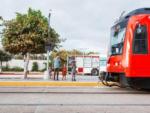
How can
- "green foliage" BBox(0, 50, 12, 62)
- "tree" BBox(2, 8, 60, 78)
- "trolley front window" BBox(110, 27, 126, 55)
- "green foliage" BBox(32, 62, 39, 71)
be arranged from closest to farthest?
"trolley front window" BBox(110, 27, 126, 55) → "tree" BBox(2, 8, 60, 78) → "green foliage" BBox(0, 50, 12, 62) → "green foliage" BBox(32, 62, 39, 71)

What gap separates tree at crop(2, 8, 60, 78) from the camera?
128 feet

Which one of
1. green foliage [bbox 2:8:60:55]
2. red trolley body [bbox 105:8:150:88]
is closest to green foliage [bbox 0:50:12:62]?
green foliage [bbox 2:8:60:55]

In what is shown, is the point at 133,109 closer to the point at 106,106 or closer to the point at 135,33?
the point at 106,106

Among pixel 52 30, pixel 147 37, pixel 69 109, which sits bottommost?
pixel 69 109

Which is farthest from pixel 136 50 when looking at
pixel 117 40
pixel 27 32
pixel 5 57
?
pixel 5 57

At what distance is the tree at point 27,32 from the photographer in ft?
128

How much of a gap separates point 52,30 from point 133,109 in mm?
28401

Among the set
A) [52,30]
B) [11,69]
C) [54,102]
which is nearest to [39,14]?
[52,30]

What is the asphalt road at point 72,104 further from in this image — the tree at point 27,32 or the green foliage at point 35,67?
the green foliage at point 35,67

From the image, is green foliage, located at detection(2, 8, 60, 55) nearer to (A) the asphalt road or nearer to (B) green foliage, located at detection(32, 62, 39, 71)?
(A) the asphalt road

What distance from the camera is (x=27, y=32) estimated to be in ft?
129

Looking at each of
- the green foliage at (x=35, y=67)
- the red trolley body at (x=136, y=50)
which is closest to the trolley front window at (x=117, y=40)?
the red trolley body at (x=136, y=50)

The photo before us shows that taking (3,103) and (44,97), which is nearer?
(3,103)

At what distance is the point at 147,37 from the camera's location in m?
18.8
